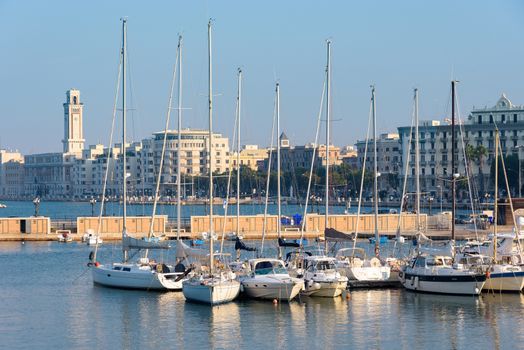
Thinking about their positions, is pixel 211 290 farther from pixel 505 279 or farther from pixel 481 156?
pixel 481 156

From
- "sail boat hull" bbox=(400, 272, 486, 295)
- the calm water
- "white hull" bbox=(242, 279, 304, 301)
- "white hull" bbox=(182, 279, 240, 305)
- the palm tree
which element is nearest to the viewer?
the calm water

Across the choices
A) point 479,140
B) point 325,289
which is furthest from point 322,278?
point 479,140

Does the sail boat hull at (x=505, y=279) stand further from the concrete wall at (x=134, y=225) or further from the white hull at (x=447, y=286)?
the concrete wall at (x=134, y=225)

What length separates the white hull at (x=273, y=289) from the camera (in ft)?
158

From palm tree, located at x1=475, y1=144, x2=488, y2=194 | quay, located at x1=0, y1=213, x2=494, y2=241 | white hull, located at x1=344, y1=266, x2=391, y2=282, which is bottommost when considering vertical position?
white hull, located at x1=344, y1=266, x2=391, y2=282

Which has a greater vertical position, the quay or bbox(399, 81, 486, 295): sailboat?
the quay

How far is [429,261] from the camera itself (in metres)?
51.6

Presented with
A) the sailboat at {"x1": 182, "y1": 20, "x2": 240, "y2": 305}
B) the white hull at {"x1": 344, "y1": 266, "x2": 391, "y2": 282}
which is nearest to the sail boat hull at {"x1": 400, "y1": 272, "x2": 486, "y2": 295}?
the white hull at {"x1": 344, "y1": 266, "x2": 391, "y2": 282}

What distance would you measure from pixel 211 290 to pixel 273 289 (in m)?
2.86

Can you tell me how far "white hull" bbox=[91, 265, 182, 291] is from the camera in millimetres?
52188

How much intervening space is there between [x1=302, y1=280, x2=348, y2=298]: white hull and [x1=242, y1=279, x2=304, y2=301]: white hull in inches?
38.5

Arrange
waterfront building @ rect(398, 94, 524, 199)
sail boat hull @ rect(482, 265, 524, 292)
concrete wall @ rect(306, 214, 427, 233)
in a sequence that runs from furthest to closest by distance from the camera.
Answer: waterfront building @ rect(398, 94, 524, 199), concrete wall @ rect(306, 214, 427, 233), sail boat hull @ rect(482, 265, 524, 292)

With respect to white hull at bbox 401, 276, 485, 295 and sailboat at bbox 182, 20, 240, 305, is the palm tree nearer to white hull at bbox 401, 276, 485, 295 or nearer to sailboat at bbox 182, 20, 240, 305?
white hull at bbox 401, 276, 485, 295

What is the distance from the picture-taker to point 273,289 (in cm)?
4841
